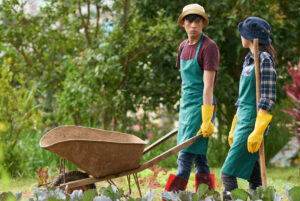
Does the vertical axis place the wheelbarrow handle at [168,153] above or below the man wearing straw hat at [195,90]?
below

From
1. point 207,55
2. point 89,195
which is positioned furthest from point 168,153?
point 89,195

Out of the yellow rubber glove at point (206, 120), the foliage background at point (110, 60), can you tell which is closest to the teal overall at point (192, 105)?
the yellow rubber glove at point (206, 120)

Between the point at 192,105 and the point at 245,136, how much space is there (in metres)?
0.62

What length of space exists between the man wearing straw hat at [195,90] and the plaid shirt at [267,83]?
1.66 ft

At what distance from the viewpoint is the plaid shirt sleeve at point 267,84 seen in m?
2.79

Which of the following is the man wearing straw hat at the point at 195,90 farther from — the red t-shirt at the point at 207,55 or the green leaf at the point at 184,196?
the green leaf at the point at 184,196

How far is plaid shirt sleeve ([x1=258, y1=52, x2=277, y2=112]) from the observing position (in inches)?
110

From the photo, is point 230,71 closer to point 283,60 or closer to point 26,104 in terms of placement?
point 283,60

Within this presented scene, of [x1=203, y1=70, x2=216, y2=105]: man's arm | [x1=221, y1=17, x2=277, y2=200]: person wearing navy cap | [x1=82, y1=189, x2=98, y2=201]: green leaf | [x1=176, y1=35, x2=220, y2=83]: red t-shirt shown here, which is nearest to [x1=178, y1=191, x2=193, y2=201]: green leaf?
[x1=82, y1=189, x2=98, y2=201]: green leaf

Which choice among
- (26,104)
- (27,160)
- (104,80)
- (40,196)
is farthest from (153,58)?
(40,196)

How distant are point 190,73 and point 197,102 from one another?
0.82ft

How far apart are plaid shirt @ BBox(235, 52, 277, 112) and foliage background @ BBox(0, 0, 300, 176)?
2552 mm

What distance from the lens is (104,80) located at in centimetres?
571

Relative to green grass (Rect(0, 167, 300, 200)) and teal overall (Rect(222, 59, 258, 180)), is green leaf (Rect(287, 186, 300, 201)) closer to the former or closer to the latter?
teal overall (Rect(222, 59, 258, 180))
